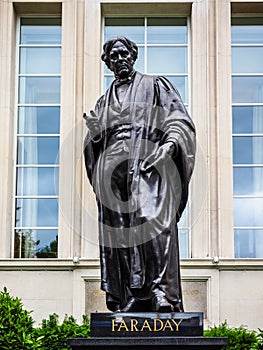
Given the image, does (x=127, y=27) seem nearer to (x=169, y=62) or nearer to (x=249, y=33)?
(x=169, y=62)

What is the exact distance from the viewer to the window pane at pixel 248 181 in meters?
Result: 19.4

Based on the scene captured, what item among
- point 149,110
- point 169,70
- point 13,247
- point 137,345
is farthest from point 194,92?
point 137,345

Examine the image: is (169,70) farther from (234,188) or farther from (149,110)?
(149,110)

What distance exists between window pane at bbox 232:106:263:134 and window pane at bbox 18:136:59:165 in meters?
3.49

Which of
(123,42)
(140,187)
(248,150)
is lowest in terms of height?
(140,187)

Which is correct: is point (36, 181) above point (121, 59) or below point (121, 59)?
above

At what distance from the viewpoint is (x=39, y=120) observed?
19.8 metres

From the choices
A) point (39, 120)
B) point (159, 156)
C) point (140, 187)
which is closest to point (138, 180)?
point (140, 187)

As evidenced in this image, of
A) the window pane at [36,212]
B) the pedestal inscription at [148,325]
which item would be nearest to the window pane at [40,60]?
the window pane at [36,212]

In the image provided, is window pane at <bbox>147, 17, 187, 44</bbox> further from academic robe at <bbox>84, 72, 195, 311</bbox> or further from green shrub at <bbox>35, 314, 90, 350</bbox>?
academic robe at <bbox>84, 72, 195, 311</bbox>

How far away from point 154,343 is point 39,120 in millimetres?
11476

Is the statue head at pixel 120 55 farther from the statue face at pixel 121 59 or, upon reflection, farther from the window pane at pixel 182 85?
the window pane at pixel 182 85

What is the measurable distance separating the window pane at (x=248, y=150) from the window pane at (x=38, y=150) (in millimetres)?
3472

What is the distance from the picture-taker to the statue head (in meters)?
10.3
